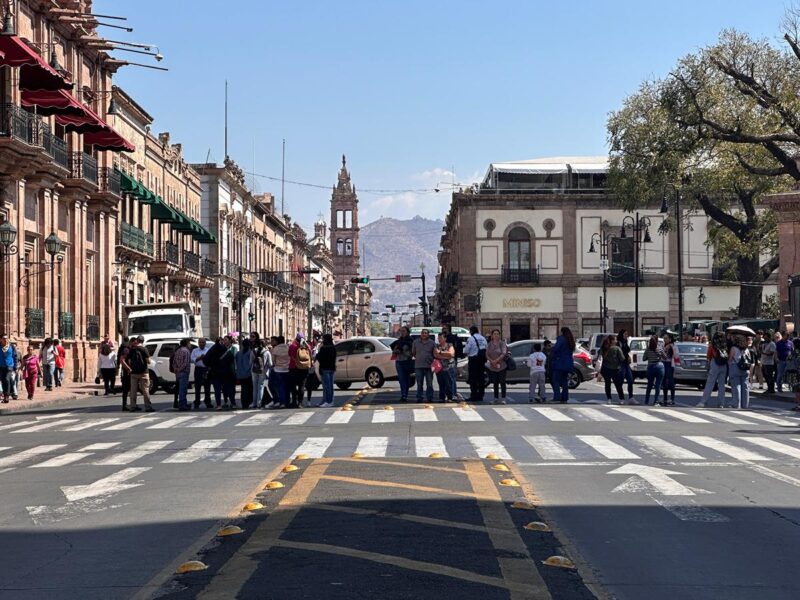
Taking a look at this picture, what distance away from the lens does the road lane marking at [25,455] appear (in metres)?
17.8

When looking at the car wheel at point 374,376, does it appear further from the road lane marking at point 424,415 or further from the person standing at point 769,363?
the road lane marking at point 424,415

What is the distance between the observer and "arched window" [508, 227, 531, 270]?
83.4 m

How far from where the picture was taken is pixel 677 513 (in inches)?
460

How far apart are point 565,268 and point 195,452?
66169mm

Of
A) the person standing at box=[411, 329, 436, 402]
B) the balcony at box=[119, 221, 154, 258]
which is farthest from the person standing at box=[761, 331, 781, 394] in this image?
the balcony at box=[119, 221, 154, 258]

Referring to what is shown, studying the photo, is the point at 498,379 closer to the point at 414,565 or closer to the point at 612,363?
the point at 612,363

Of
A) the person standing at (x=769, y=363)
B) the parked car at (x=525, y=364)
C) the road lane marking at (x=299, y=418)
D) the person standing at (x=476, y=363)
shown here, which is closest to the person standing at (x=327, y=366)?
the road lane marking at (x=299, y=418)

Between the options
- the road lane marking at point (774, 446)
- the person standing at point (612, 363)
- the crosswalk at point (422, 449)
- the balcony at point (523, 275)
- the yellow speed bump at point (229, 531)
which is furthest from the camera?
the balcony at point (523, 275)

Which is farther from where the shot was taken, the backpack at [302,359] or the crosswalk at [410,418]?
the backpack at [302,359]

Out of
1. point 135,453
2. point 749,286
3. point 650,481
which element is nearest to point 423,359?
point 135,453

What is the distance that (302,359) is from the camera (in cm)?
2950

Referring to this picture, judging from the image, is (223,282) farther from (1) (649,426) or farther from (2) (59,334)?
(1) (649,426)

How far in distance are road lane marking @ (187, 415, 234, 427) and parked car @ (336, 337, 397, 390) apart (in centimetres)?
1188

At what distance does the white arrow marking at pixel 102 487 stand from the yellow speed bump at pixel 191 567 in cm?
486
